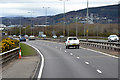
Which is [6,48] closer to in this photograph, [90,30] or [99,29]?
[99,29]

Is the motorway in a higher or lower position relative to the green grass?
higher

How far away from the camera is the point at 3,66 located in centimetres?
1975

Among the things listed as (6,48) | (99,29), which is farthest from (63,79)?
(99,29)

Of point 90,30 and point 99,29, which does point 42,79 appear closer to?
point 99,29

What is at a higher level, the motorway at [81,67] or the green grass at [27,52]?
the motorway at [81,67]

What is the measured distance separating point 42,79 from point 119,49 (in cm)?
2138

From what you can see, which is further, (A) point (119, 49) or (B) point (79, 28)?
(B) point (79, 28)

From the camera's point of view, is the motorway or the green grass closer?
the motorway

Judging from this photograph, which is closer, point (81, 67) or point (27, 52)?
point (81, 67)

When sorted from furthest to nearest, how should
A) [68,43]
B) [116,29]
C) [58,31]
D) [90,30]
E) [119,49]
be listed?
[58,31], [90,30], [116,29], [68,43], [119,49]

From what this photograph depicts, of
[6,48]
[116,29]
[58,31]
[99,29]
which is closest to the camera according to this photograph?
[6,48]

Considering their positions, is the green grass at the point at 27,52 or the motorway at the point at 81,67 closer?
the motorway at the point at 81,67

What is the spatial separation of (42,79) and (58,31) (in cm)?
15204

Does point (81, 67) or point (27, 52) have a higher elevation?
point (81, 67)
